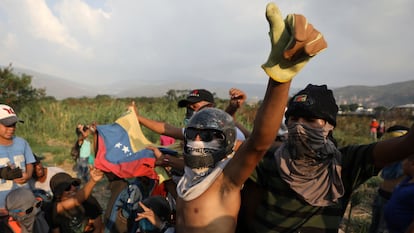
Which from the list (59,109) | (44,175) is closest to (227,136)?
(44,175)

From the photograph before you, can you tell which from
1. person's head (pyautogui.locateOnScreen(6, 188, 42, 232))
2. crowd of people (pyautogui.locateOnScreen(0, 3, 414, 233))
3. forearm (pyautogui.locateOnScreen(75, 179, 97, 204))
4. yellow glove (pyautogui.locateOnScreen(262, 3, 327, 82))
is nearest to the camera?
yellow glove (pyautogui.locateOnScreen(262, 3, 327, 82))

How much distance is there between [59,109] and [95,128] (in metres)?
13.5

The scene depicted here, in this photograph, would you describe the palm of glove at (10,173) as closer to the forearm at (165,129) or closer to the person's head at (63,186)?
the person's head at (63,186)

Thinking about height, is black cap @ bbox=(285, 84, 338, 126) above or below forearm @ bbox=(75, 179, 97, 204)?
above

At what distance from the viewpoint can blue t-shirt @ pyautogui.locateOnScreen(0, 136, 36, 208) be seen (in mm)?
3277

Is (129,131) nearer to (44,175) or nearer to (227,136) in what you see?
(44,175)

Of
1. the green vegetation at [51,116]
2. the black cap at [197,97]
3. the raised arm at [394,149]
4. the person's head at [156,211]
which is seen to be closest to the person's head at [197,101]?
the black cap at [197,97]

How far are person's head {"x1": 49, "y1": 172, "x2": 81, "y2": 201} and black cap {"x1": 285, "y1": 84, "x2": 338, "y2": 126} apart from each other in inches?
105

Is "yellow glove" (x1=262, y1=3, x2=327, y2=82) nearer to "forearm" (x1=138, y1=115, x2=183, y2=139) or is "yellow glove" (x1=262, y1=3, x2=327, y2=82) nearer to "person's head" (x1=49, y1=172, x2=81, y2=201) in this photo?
"forearm" (x1=138, y1=115, x2=183, y2=139)

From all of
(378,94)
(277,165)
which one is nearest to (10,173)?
(277,165)

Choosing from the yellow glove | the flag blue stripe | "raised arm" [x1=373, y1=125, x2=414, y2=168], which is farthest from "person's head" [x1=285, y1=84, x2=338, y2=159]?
the flag blue stripe

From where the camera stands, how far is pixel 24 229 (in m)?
2.81

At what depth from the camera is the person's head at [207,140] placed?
1642 mm

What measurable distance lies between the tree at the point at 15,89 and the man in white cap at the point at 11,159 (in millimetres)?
13005
